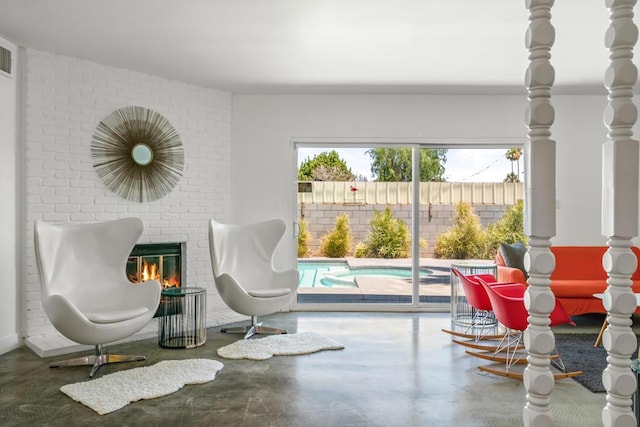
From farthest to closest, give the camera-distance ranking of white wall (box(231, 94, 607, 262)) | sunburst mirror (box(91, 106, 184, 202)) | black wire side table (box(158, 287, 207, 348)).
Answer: white wall (box(231, 94, 607, 262))
sunburst mirror (box(91, 106, 184, 202))
black wire side table (box(158, 287, 207, 348))

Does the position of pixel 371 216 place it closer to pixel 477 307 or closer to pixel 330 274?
pixel 330 274

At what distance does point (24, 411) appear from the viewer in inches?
123

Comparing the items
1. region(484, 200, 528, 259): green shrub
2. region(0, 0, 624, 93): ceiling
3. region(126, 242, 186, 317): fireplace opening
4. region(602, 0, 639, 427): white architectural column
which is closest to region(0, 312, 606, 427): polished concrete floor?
region(126, 242, 186, 317): fireplace opening

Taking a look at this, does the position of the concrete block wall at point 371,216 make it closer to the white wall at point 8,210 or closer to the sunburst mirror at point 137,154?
the sunburst mirror at point 137,154

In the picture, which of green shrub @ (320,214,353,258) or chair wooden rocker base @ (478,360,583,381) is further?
green shrub @ (320,214,353,258)

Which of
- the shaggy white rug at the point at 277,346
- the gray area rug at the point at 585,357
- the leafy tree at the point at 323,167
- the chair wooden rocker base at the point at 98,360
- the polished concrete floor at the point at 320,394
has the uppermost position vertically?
the leafy tree at the point at 323,167

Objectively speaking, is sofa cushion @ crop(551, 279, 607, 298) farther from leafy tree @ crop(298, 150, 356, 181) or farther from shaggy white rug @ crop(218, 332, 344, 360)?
leafy tree @ crop(298, 150, 356, 181)

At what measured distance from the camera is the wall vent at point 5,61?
4410 millimetres

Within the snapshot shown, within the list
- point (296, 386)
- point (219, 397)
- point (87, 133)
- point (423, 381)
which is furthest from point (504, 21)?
point (87, 133)

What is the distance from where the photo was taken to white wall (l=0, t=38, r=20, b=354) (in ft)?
14.6

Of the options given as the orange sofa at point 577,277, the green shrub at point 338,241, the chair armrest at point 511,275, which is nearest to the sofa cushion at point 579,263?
the orange sofa at point 577,277

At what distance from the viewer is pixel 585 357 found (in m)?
4.31

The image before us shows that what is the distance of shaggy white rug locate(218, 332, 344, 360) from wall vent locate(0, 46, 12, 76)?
2.95m

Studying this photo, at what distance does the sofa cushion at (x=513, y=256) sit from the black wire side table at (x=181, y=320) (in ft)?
10.5
